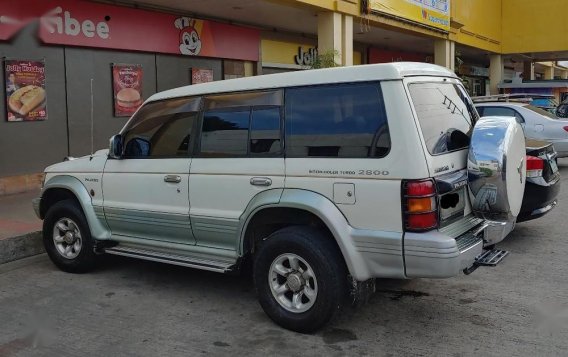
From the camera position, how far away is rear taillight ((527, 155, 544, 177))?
6059 millimetres

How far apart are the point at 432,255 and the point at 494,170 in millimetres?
879

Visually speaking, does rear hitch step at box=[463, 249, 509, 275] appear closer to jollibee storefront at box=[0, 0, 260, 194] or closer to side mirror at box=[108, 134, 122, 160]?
side mirror at box=[108, 134, 122, 160]

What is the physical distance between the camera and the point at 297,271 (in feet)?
13.2

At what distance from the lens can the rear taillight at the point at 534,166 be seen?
6059 millimetres

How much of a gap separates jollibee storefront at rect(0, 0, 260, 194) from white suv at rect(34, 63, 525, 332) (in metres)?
4.73

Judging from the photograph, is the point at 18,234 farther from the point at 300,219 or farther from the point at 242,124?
the point at 300,219

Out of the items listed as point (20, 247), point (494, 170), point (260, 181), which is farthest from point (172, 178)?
point (20, 247)

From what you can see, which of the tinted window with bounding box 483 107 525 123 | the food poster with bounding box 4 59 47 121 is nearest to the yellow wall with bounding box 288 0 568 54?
the tinted window with bounding box 483 107 525 123

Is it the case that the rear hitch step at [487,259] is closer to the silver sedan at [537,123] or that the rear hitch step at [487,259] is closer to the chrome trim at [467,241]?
the chrome trim at [467,241]

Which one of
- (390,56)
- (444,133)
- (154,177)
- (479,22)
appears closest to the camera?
(444,133)

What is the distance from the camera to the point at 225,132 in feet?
14.9

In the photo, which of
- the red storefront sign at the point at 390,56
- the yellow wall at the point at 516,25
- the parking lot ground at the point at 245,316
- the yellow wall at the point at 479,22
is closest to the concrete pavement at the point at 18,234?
the parking lot ground at the point at 245,316

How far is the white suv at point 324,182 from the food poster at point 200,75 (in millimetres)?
7879

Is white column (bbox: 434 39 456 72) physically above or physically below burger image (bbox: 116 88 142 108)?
above
